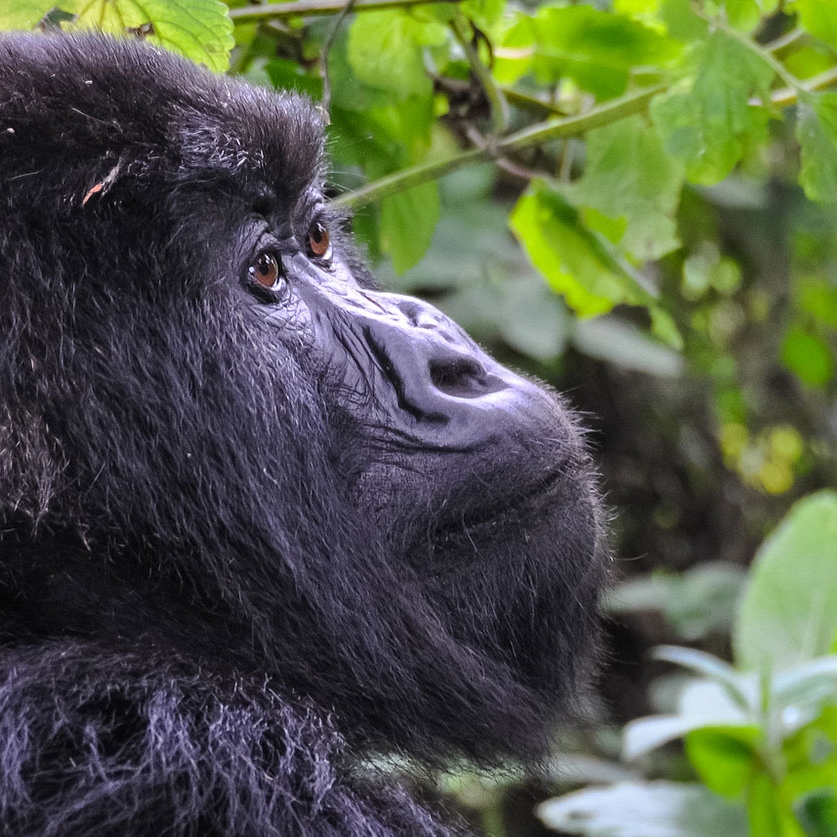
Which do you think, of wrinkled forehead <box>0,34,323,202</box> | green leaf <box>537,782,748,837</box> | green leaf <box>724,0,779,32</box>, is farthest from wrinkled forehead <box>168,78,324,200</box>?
green leaf <box>537,782,748,837</box>

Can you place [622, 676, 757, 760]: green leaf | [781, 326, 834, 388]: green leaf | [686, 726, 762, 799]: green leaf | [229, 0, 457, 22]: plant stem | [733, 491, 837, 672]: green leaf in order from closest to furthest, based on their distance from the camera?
[229, 0, 457, 22]: plant stem
[622, 676, 757, 760]: green leaf
[686, 726, 762, 799]: green leaf
[733, 491, 837, 672]: green leaf
[781, 326, 834, 388]: green leaf

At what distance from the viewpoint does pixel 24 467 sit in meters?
1.35

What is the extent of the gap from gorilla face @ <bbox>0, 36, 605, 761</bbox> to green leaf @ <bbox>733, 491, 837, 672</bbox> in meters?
1.11

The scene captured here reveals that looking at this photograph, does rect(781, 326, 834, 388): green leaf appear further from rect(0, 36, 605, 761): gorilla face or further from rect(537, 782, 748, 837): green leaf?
rect(0, 36, 605, 761): gorilla face

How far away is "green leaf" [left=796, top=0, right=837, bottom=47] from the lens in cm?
154

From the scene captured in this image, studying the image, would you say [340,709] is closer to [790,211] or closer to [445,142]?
[445,142]

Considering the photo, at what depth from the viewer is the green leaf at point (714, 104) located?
1.58 metres

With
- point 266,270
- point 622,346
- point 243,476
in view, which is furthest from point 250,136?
point 622,346

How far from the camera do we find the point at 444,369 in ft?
4.93

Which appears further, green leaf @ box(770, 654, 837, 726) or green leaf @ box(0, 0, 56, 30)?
green leaf @ box(770, 654, 837, 726)

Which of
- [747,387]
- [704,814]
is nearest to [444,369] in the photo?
[704,814]

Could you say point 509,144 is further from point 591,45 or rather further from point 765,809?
point 765,809

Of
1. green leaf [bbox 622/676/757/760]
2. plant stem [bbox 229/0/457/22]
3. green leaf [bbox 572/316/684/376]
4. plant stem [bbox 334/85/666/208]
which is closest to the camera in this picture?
plant stem [bbox 229/0/457/22]

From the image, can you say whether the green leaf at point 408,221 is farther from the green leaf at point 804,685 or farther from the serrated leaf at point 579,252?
the green leaf at point 804,685
